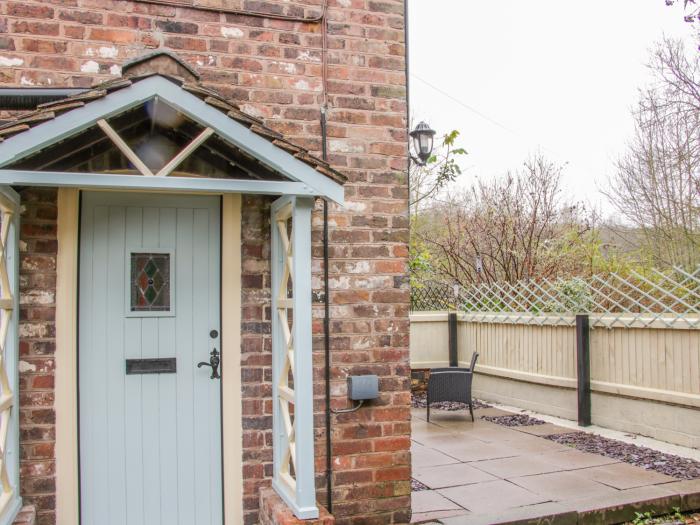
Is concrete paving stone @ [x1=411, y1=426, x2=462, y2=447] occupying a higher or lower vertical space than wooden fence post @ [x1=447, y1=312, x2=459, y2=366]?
lower

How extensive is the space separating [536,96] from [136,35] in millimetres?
15693

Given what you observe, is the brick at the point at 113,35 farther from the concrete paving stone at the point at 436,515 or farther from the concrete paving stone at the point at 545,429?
the concrete paving stone at the point at 545,429

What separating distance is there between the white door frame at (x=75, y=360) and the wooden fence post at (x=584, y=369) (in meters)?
4.78

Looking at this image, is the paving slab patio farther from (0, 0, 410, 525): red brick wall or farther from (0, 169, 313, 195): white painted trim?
(0, 169, 313, 195): white painted trim

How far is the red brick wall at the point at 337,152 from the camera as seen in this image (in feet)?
12.7

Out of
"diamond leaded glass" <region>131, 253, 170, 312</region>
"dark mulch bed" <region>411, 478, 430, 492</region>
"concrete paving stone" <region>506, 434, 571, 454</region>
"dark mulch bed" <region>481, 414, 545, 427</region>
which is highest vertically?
"diamond leaded glass" <region>131, 253, 170, 312</region>

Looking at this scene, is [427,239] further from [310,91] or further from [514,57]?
[310,91]

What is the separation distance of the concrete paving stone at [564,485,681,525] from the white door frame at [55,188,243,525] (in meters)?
2.46

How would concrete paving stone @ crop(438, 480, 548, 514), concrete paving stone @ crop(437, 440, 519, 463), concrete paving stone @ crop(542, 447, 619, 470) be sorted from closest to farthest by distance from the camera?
1. concrete paving stone @ crop(438, 480, 548, 514)
2. concrete paving stone @ crop(542, 447, 619, 470)
3. concrete paving stone @ crop(437, 440, 519, 463)

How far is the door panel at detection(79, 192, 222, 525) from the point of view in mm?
3820

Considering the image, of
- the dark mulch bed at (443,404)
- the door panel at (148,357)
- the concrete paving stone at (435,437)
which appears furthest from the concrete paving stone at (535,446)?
the door panel at (148,357)

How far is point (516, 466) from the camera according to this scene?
589cm

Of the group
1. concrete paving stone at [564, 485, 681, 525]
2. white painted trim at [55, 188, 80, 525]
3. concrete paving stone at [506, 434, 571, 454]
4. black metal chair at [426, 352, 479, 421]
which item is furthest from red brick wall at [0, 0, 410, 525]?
black metal chair at [426, 352, 479, 421]

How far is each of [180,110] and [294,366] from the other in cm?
147
